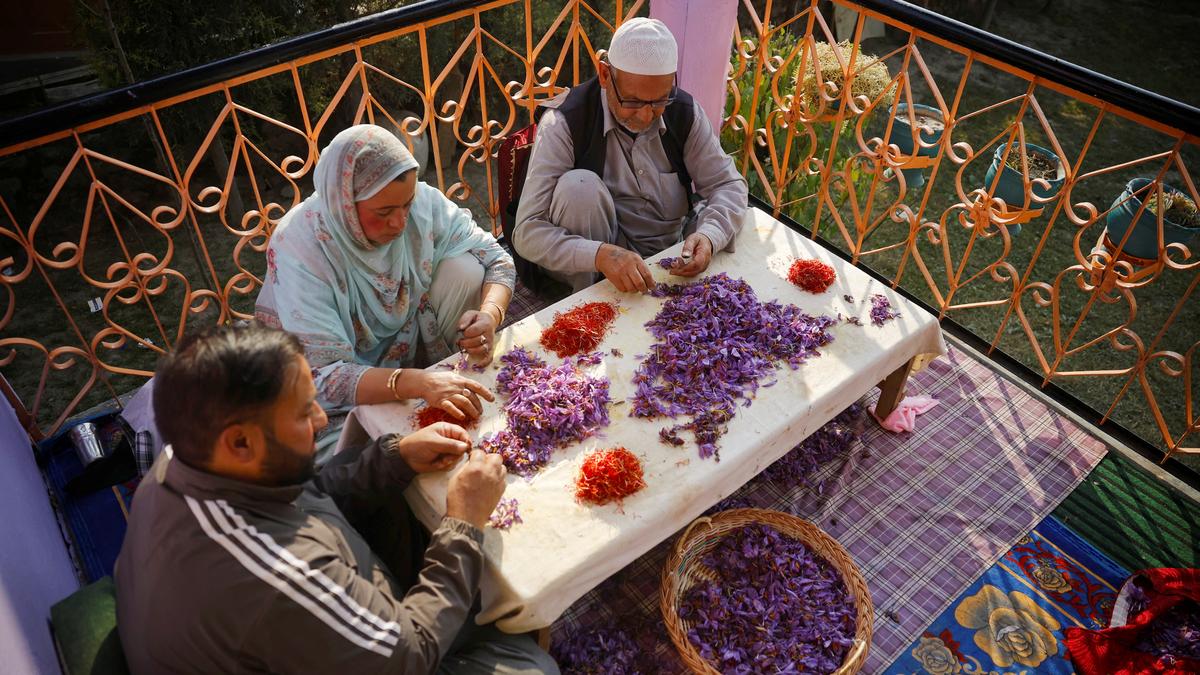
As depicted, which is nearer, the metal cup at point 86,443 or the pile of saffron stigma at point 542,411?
the pile of saffron stigma at point 542,411

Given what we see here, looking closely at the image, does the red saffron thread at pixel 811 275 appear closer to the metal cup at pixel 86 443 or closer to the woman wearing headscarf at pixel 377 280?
the woman wearing headscarf at pixel 377 280

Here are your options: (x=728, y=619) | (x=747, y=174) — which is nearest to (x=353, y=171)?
(x=728, y=619)

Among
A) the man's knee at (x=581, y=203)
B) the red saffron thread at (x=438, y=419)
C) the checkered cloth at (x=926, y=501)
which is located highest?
the man's knee at (x=581, y=203)

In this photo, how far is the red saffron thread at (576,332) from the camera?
2.72m

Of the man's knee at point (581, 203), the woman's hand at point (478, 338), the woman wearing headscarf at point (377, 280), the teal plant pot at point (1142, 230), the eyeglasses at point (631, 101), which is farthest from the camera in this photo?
the teal plant pot at point (1142, 230)

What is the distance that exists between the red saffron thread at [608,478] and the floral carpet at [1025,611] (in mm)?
1128

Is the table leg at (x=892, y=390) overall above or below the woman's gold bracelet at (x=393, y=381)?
below

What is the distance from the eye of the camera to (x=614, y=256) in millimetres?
3016

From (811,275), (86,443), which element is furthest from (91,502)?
(811,275)

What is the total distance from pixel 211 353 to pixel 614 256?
5.54 ft

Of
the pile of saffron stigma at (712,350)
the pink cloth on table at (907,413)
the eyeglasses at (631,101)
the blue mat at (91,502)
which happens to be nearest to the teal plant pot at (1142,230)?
the pink cloth on table at (907,413)

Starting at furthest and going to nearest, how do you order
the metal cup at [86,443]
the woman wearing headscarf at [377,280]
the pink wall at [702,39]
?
1. the pink wall at [702,39]
2. the metal cup at [86,443]
3. the woman wearing headscarf at [377,280]

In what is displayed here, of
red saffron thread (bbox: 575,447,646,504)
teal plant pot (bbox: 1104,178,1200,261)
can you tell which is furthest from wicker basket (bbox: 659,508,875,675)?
teal plant pot (bbox: 1104,178,1200,261)

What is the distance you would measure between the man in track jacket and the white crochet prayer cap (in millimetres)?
1815
